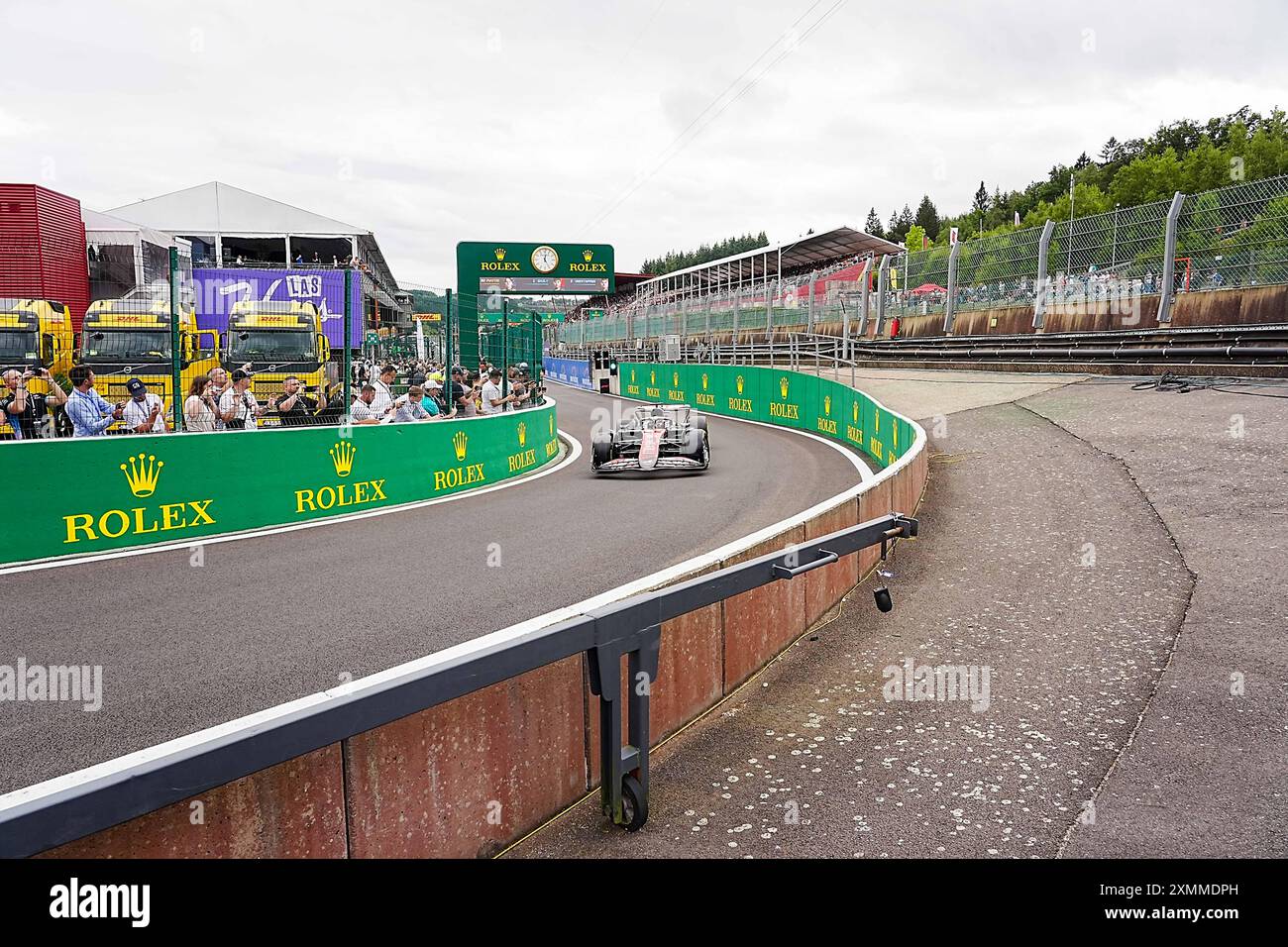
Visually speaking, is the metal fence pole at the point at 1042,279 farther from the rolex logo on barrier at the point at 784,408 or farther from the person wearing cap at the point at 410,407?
the person wearing cap at the point at 410,407

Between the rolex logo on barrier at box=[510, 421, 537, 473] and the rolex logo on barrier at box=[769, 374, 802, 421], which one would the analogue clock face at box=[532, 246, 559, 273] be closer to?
the rolex logo on barrier at box=[769, 374, 802, 421]

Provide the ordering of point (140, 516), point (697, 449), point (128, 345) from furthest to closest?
point (697, 449)
point (128, 345)
point (140, 516)

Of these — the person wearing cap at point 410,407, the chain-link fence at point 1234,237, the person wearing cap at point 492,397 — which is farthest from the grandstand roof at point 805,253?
the person wearing cap at point 410,407

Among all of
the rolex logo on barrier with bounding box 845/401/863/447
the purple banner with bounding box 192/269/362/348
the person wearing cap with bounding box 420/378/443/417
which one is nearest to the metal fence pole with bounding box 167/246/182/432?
the person wearing cap with bounding box 420/378/443/417

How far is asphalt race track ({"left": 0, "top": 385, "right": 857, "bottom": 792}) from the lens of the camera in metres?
4.61

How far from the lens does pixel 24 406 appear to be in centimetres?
895

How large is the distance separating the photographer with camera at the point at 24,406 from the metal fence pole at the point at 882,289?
23.4 metres

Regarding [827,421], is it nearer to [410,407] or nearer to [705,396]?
[705,396]

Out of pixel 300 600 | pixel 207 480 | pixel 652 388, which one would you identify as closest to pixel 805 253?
pixel 652 388

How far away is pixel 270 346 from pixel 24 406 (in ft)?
23.2

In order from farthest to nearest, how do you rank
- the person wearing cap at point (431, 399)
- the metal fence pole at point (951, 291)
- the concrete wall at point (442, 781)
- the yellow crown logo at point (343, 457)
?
1. the metal fence pole at point (951, 291)
2. the person wearing cap at point (431, 399)
3. the yellow crown logo at point (343, 457)
4. the concrete wall at point (442, 781)

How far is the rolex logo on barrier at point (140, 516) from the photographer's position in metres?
8.52

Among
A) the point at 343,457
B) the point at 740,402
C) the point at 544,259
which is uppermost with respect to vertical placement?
the point at 544,259
